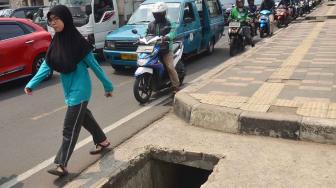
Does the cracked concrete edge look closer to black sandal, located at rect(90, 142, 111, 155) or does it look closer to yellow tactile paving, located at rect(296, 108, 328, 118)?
black sandal, located at rect(90, 142, 111, 155)

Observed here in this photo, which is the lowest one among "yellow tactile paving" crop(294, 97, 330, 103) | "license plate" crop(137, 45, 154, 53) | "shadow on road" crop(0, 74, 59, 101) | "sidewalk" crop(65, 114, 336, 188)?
"shadow on road" crop(0, 74, 59, 101)

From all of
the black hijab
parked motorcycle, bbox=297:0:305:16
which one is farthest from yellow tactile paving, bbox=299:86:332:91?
parked motorcycle, bbox=297:0:305:16

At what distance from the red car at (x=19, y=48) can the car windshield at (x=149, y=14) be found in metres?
2.31

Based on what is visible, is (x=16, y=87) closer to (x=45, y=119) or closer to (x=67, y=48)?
(x=45, y=119)

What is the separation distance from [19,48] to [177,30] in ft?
11.7

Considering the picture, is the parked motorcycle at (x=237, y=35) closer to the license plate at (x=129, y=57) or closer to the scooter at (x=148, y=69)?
the license plate at (x=129, y=57)

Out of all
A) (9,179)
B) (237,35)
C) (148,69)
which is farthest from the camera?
(237,35)

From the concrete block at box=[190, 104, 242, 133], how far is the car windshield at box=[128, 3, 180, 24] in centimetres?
505

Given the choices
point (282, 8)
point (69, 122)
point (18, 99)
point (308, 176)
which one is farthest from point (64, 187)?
point (282, 8)

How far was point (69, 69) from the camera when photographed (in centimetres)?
425

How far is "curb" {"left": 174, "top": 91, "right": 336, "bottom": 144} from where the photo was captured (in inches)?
182

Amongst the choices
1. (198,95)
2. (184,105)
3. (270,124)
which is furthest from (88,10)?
(270,124)

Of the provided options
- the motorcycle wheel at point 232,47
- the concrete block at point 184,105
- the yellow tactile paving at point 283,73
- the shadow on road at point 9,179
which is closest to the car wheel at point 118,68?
the motorcycle wheel at point 232,47

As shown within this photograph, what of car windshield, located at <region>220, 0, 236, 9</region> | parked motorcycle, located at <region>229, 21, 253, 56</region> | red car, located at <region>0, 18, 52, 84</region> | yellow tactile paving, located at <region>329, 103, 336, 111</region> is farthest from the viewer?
car windshield, located at <region>220, 0, 236, 9</region>
